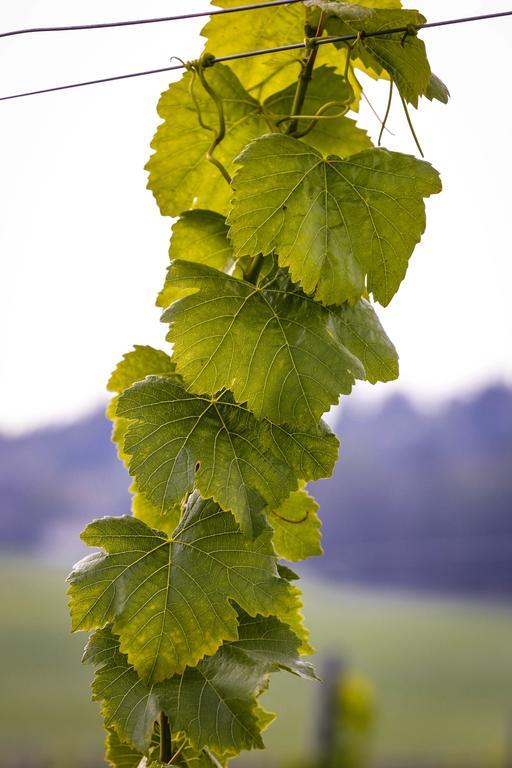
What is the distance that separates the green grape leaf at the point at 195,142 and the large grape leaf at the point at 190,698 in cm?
49

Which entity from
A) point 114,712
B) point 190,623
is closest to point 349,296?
point 190,623

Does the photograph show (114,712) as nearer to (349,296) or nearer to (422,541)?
(349,296)

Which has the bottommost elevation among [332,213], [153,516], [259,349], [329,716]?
[329,716]

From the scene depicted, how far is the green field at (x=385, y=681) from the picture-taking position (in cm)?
1184

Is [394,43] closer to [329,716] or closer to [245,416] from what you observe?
[245,416]

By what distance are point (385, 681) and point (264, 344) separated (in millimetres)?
17403

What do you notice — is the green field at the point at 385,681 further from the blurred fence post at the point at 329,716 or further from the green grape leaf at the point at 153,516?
the green grape leaf at the point at 153,516

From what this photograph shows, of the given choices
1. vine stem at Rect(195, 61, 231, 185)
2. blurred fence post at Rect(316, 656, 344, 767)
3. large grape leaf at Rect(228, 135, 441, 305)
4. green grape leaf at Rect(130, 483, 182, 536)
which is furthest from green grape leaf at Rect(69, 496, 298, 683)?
blurred fence post at Rect(316, 656, 344, 767)

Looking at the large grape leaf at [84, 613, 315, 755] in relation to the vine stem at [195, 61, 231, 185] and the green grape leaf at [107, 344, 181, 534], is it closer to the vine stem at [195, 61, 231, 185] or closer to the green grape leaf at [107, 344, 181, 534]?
the green grape leaf at [107, 344, 181, 534]

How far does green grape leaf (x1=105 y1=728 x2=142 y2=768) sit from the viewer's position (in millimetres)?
A: 960

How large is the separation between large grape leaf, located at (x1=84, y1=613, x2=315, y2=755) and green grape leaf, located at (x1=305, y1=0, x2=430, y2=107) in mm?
576

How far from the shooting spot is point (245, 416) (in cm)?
82

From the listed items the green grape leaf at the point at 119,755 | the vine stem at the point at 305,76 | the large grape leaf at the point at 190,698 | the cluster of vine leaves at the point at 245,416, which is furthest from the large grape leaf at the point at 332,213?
the green grape leaf at the point at 119,755

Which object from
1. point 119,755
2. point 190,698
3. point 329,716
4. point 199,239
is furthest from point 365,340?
point 329,716
